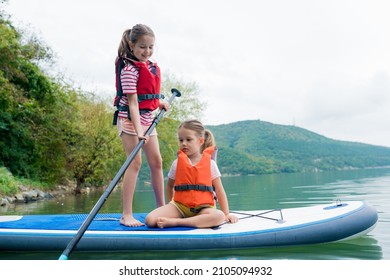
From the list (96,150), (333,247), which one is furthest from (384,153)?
(333,247)

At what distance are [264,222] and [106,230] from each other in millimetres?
1541

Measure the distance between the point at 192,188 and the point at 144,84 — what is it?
3.71ft

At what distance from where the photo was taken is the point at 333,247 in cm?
376

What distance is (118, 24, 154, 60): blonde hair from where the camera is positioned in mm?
3793

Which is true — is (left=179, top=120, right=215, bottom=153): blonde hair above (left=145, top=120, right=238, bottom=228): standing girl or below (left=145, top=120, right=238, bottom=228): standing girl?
above

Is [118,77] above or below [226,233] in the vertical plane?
above

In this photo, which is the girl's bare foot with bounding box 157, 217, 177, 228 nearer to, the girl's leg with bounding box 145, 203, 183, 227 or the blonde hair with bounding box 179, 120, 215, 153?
the girl's leg with bounding box 145, 203, 183, 227

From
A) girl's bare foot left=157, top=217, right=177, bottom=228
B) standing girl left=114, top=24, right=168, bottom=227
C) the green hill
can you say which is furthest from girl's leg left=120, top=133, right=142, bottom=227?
the green hill

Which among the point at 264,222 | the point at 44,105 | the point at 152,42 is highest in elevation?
the point at 44,105

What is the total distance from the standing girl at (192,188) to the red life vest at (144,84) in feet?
1.59

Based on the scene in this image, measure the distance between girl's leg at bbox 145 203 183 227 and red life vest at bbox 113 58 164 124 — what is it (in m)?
0.99

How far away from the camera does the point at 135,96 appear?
3.86 m

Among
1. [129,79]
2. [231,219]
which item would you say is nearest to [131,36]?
[129,79]

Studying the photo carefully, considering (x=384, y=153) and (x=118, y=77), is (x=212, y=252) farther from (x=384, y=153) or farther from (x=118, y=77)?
(x=384, y=153)
